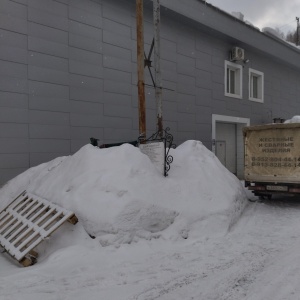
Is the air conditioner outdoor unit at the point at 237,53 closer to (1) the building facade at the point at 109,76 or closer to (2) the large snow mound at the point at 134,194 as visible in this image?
(1) the building facade at the point at 109,76

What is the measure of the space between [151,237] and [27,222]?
6.90 feet

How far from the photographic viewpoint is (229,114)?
1590 centimetres

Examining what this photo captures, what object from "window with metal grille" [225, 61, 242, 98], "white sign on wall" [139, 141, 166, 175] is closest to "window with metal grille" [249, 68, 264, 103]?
"window with metal grille" [225, 61, 242, 98]

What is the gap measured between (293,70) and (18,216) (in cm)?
1954

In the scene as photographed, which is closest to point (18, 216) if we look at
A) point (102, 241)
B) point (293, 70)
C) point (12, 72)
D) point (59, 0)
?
point (102, 241)

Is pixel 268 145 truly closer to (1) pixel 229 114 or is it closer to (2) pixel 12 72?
(1) pixel 229 114

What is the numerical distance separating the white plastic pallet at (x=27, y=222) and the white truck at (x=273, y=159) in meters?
6.20

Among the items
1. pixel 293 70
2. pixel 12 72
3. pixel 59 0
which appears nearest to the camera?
pixel 12 72

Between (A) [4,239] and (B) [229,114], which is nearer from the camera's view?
(A) [4,239]

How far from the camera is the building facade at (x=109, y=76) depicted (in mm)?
8922

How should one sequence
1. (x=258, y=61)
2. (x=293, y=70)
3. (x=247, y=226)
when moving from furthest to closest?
(x=293, y=70) → (x=258, y=61) → (x=247, y=226)

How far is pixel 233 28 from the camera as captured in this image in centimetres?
1545

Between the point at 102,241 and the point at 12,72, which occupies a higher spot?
the point at 12,72

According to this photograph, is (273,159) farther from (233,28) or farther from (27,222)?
(233,28)
